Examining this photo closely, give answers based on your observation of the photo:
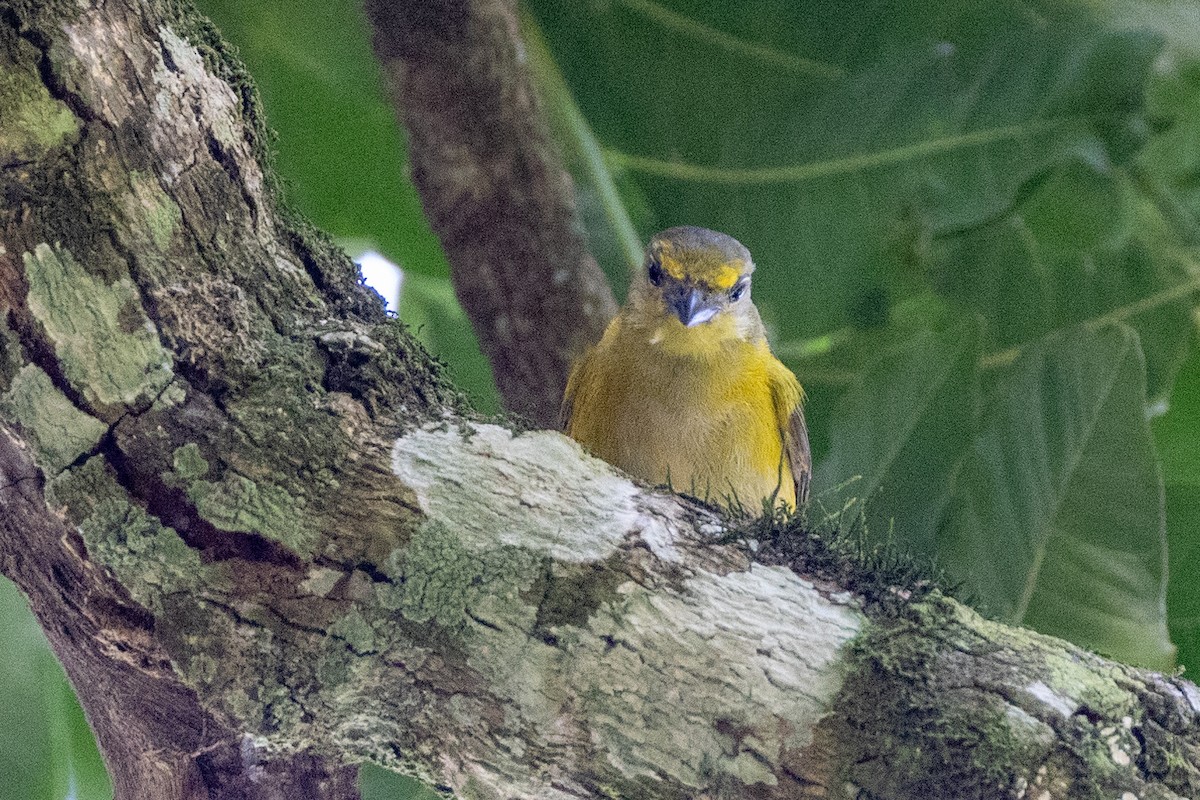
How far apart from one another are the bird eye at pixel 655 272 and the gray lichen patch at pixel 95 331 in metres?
2.24

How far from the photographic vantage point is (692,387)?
397 centimetres

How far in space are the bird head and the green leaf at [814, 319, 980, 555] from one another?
1.50 feet

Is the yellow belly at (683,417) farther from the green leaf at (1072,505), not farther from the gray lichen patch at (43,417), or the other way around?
the gray lichen patch at (43,417)

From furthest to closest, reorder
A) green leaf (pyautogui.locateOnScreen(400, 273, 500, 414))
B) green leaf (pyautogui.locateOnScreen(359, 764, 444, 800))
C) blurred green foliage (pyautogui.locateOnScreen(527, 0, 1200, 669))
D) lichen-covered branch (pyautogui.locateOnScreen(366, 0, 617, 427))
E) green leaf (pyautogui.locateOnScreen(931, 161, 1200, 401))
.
→ green leaf (pyautogui.locateOnScreen(400, 273, 500, 414)) → green leaf (pyautogui.locateOnScreen(931, 161, 1200, 401)) → lichen-covered branch (pyautogui.locateOnScreen(366, 0, 617, 427)) → blurred green foliage (pyautogui.locateOnScreen(527, 0, 1200, 669)) → green leaf (pyautogui.locateOnScreen(359, 764, 444, 800))

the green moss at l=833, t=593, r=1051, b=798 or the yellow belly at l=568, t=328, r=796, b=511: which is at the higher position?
the yellow belly at l=568, t=328, r=796, b=511

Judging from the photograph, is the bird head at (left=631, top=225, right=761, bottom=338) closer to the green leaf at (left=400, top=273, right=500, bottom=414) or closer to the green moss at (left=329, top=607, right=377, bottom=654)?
the green leaf at (left=400, top=273, right=500, bottom=414)

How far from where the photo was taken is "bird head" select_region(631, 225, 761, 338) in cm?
398

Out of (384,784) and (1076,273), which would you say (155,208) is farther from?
(1076,273)

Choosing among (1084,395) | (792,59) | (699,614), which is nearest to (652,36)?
(792,59)

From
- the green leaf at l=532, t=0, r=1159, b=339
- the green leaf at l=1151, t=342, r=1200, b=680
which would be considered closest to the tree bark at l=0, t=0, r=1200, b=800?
the green leaf at l=1151, t=342, r=1200, b=680

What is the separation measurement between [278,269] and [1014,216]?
320cm

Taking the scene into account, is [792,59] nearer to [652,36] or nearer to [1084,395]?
[652,36]

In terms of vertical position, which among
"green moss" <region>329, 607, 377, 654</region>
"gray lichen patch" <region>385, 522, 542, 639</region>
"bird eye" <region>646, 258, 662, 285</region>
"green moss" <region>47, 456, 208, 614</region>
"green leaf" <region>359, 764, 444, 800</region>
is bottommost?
"green moss" <region>47, 456, 208, 614</region>

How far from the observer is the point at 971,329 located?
4.14 meters
